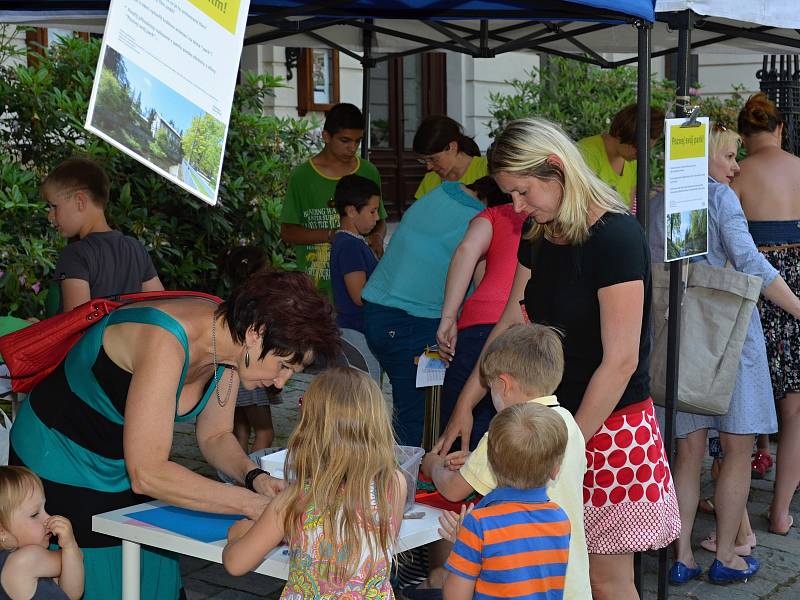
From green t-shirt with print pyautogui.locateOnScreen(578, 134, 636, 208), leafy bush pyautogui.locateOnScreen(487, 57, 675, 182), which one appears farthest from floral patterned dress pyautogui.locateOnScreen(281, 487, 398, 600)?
leafy bush pyautogui.locateOnScreen(487, 57, 675, 182)

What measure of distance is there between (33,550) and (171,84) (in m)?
1.26

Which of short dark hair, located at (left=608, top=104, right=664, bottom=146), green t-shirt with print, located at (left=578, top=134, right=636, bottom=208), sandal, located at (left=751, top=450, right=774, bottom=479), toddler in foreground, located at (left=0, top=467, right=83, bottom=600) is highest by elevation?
short dark hair, located at (left=608, top=104, right=664, bottom=146)

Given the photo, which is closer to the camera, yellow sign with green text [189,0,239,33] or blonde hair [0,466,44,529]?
yellow sign with green text [189,0,239,33]

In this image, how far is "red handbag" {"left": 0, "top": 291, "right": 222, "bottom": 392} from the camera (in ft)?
8.76

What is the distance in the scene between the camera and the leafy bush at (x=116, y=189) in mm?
5910

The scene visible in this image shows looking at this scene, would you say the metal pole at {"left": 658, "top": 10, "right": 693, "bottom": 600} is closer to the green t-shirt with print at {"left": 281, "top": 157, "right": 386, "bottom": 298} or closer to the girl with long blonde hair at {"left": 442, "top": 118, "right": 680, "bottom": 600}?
the girl with long blonde hair at {"left": 442, "top": 118, "right": 680, "bottom": 600}

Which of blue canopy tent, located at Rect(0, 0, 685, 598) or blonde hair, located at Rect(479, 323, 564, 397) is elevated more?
blue canopy tent, located at Rect(0, 0, 685, 598)

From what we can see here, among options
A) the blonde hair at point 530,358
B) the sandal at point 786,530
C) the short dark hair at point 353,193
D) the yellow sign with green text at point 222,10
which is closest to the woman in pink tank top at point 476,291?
the short dark hair at point 353,193

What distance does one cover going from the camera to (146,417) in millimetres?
2432

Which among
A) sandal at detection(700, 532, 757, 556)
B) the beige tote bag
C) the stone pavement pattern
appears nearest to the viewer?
the beige tote bag

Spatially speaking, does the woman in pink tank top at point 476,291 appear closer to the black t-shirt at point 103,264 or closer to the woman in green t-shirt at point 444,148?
the woman in green t-shirt at point 444,148

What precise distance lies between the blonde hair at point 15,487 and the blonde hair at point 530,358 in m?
1.18

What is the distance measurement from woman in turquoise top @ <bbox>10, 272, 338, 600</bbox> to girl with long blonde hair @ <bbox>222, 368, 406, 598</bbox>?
18 cm

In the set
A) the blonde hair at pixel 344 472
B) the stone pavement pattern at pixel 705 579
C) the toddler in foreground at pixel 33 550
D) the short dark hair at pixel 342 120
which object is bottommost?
the stone pavement pattern at pixel 705 579
